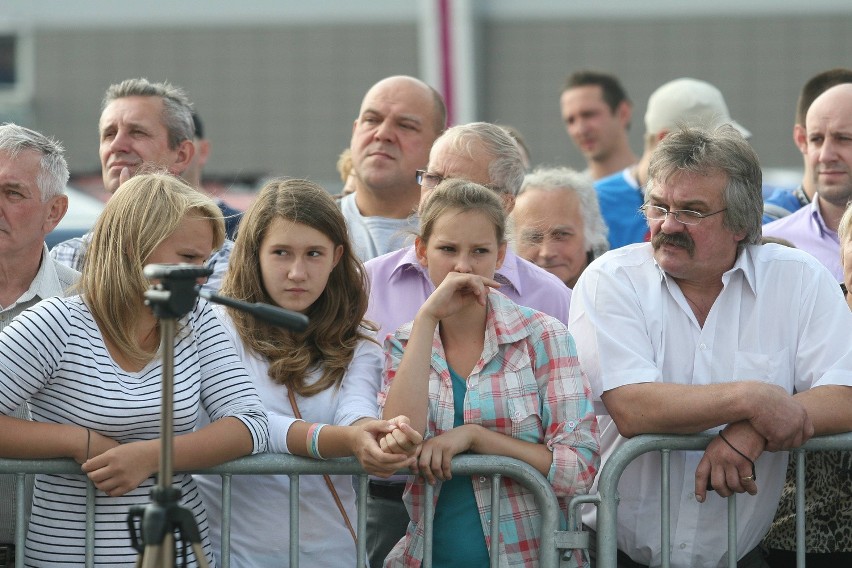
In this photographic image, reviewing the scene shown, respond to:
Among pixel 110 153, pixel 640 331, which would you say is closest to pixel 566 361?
pixel 640 331

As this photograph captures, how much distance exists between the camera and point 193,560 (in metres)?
3.46

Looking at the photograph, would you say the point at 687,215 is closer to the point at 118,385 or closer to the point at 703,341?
the point at 703,341

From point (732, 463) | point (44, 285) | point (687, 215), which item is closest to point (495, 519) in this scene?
point (732, 463)

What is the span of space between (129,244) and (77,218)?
4.35 metres

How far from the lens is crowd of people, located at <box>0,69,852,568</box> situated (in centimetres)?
338

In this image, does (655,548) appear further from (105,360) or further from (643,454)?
(105,360)

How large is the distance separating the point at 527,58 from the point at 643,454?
461 inches

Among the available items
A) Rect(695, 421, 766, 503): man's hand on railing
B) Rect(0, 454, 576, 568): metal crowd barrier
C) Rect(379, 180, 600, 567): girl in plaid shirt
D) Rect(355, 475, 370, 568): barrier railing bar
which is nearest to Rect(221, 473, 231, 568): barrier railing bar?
Rect(0, 454, 576, 568): metal crowd barrier

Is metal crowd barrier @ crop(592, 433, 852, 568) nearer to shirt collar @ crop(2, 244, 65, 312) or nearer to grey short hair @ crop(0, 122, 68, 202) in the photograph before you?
shirt collar @ crop(2, 244, 65, 312)

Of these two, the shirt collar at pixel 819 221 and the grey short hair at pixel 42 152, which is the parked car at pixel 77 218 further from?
the shirt collar at pixel 819 221

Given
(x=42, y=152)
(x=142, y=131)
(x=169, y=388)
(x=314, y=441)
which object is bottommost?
(x=314, y=441)

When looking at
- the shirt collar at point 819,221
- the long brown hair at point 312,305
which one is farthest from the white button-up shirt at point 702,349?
the shirt collar at point 819,221

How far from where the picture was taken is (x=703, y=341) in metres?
3.84

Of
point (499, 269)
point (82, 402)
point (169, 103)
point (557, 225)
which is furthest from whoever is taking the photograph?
point (169, 103)
